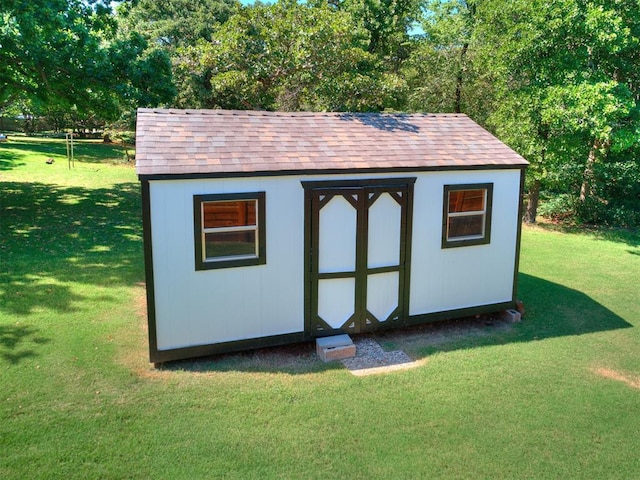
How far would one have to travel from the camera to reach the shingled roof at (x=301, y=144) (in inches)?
286

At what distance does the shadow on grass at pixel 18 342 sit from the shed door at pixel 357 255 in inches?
152

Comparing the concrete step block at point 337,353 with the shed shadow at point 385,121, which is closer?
the concrete step block at point 337,353

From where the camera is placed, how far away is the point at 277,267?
7.65 m

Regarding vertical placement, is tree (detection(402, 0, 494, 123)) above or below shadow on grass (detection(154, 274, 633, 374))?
above

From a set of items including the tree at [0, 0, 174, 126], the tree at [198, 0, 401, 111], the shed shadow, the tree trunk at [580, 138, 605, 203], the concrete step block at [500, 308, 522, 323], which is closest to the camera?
the concrete step block at [500, 308, 522, 323]

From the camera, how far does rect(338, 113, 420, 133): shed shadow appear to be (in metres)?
9.39

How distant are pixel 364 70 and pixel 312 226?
12.6 m

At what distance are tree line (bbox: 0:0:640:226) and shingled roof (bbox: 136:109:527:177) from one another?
5917 millimetres

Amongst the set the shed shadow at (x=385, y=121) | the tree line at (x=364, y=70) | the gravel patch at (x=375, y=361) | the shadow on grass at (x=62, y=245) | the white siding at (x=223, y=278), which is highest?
the tree line at (x=364, y=70)

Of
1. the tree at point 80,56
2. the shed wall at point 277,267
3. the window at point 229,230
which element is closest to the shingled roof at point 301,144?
the shed wall at point 277,267

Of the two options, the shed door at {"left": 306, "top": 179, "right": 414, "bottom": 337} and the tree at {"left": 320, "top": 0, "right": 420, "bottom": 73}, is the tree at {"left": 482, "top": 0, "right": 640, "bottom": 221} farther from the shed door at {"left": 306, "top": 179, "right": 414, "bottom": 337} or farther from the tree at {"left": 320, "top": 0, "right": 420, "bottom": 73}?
the shed door at {"left": 306, "top": 179, "right": 414, "bottom": 337}

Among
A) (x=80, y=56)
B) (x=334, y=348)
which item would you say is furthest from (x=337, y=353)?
(x=80, y=56)

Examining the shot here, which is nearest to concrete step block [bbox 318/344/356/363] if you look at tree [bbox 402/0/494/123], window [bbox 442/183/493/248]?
window [bbox 442/183/493/248]

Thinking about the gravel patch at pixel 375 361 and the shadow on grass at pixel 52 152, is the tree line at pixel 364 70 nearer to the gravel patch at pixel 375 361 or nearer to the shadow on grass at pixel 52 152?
the shadow on grass at pixel 52 152
